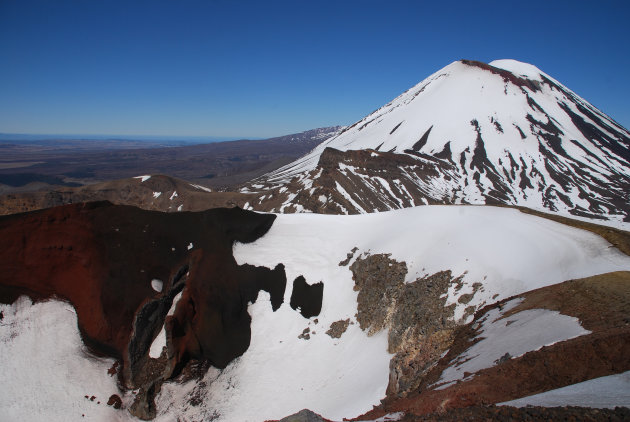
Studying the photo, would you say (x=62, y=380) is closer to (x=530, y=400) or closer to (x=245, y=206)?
(x=530, y=400)

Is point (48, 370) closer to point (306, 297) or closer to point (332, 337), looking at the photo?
point (306, 297)

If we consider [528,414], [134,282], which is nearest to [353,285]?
[134,282]

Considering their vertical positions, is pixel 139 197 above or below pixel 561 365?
below

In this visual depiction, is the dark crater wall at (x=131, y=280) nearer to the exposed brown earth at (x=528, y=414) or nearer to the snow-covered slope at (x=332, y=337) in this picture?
the snow-covered slope at (x=332, y=337)

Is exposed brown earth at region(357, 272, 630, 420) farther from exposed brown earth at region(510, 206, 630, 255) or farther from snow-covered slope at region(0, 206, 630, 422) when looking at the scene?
exposed brown earth at region(510, 206, 630, 255)

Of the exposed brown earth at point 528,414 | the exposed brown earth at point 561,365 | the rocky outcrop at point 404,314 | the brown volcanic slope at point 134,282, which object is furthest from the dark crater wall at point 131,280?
the exposed brown earth at point 528,414
